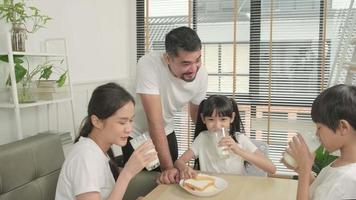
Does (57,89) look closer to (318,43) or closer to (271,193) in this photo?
(271,193)

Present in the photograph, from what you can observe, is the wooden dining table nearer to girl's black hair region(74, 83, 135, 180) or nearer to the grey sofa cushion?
girl's black hair region(74, 83, 135, 180)

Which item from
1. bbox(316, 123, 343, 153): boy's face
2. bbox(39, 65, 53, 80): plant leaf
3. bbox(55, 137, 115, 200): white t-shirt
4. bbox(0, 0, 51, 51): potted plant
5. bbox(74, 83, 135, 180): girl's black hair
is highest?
bbox(0, 0, 51, 51): potted plant

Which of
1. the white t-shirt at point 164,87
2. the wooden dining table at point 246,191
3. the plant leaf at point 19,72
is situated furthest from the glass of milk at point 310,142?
the plant leaf at point 19,72

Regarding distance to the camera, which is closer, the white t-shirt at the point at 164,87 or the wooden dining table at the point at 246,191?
the wooden dining table at the point at 246,191

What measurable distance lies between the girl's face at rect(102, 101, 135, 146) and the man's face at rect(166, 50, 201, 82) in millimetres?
453

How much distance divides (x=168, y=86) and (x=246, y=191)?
77 centimetres

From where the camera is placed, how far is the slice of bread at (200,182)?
142cm

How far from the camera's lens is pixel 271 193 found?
1.41 m

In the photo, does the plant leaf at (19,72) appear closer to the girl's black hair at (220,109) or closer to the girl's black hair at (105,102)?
the girl's black hair at (105,102)

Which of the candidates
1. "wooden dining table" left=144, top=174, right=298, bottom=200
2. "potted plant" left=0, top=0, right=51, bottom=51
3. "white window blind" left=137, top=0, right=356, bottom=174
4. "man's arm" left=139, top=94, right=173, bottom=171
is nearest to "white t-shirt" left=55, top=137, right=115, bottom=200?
"wooden dining table" left=144, top=174, right=298, bottom=200

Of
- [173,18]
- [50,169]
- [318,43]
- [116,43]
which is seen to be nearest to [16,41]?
[50,169]

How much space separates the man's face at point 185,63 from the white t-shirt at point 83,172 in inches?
24.9

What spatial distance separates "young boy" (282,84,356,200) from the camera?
1016 mm

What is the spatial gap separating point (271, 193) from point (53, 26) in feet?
6.18
